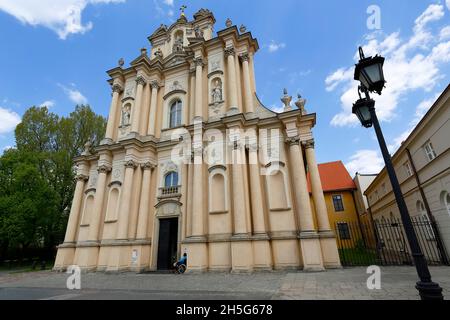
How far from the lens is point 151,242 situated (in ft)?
46.0

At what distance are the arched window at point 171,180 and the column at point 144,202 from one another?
1087 mm

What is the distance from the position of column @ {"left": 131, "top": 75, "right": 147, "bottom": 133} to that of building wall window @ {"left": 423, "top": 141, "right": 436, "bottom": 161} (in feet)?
56.9

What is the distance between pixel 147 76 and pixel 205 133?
26.9 feet

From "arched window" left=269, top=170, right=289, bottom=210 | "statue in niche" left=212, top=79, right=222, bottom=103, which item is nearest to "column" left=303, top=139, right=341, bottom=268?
"arched window" left=269, top=170, right=289, bottom=210

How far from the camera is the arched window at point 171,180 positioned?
49.3 ft

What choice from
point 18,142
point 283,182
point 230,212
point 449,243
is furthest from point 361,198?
point 18,142

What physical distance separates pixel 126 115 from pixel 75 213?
7991 millimetres

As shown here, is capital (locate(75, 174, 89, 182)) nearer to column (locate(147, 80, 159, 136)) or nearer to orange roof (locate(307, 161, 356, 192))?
column (locate(147, 80, 159, 136))

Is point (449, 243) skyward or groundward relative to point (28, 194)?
groundward

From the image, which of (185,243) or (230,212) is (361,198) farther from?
(185,243)

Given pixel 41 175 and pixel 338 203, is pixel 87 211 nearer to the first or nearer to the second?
pixel 41 175

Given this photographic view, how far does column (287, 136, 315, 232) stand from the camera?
11.2m

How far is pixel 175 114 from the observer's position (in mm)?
17562

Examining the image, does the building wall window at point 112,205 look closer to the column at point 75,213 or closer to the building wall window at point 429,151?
the column at point 75,213
